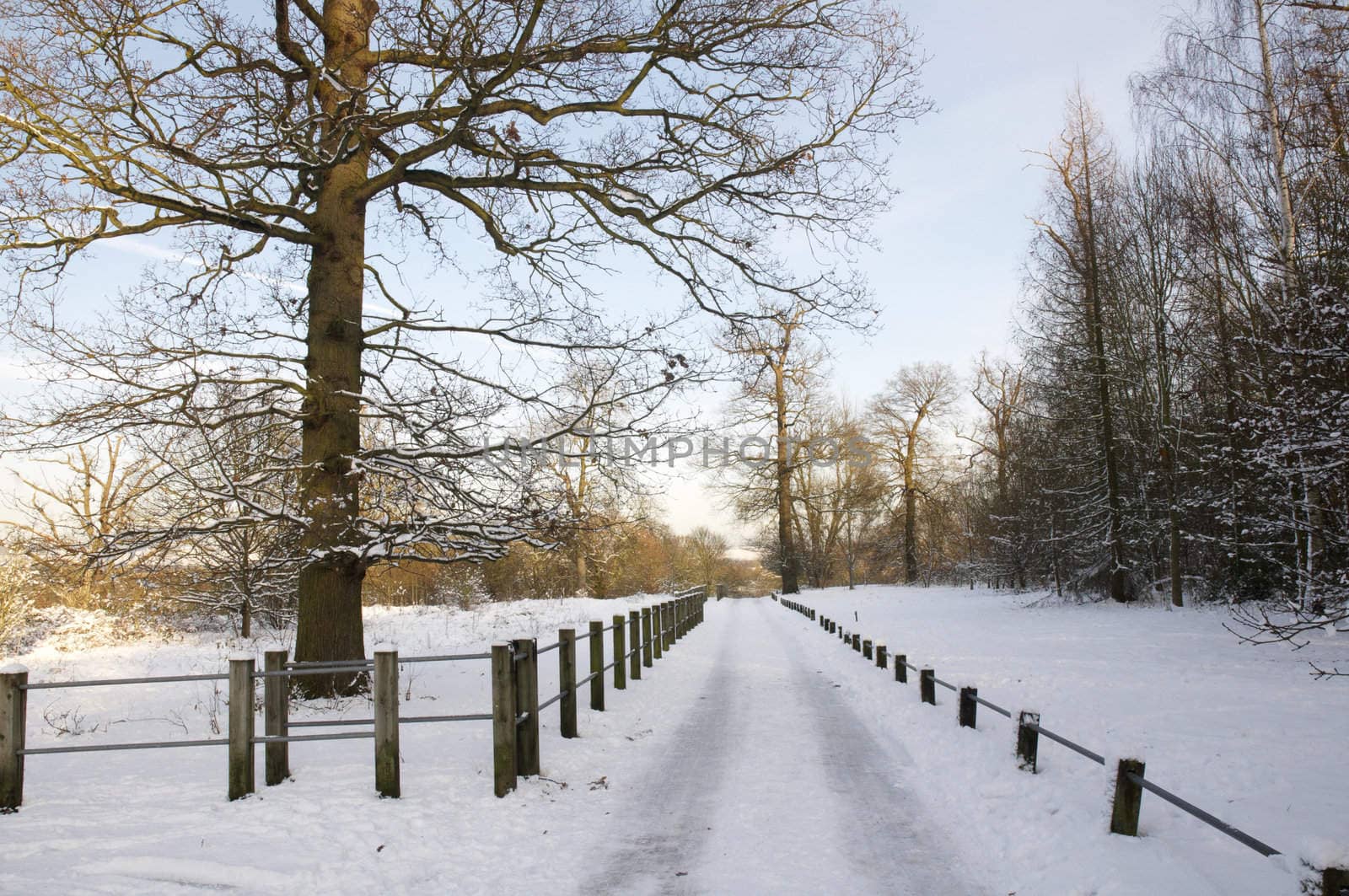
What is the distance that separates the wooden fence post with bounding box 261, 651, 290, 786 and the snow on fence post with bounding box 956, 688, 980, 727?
20.2 feet

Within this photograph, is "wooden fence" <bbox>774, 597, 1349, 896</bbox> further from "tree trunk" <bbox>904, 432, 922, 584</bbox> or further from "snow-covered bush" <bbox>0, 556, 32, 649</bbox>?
"tree trunk" <bbox>904, 432, 922, 584</bbox>

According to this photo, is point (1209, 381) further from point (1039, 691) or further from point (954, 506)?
point (954, 506)

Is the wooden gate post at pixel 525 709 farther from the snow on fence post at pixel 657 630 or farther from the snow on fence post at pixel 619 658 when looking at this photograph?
the snow on fence post at pixel 657 630

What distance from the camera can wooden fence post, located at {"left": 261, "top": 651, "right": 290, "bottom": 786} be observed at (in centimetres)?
552

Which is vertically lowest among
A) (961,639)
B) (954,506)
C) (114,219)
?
(961,639)

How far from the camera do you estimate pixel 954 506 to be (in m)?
41.3

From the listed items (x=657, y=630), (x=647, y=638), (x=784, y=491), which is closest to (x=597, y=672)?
(x=647, y=638)

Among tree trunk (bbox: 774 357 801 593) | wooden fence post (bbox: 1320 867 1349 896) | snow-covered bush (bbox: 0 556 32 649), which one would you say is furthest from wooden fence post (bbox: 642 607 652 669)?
tree trunk (bbox: 774 357 801 593)

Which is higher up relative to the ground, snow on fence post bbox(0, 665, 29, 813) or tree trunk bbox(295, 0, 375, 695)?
tree trunk bbox(295, 0, 375, 695)

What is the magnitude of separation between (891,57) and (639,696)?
864 cm

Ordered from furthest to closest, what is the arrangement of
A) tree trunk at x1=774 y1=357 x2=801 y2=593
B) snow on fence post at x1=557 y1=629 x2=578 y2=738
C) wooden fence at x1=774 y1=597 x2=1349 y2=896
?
tree trunk at x1=774 y1=357 x2=801 y2=593 → snow on fence post at x1=557 y1=629 x2=578 y2=738 → wooden fence at x1=774 y1=597 x2=1349 y2=896

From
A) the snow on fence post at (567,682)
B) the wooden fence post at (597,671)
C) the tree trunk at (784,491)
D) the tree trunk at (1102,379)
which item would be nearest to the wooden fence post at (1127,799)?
the snow on fence post at (567,682)

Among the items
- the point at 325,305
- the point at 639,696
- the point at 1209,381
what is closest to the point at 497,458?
the point at 325,305

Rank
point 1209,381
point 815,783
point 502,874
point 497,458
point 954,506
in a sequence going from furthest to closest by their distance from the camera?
point 954,506, point 1209,381, point 497,458, point 815,783, point 502,874
